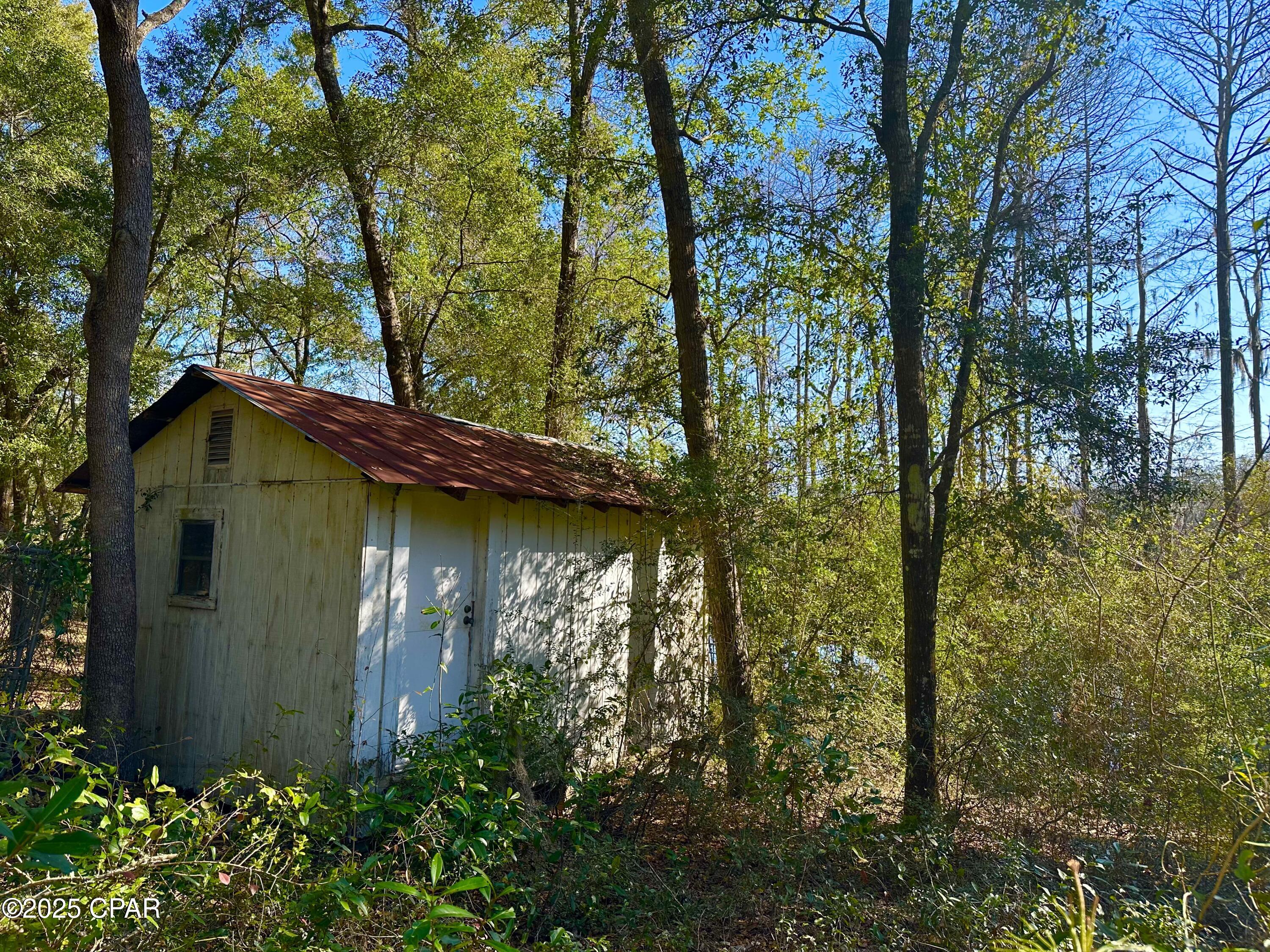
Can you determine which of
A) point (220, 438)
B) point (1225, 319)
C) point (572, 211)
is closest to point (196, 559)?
point (220, 438)

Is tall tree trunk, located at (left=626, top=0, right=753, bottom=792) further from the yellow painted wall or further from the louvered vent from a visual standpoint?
the louvered vent

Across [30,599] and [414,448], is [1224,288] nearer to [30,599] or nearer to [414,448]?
[414,448]

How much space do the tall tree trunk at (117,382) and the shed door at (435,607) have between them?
8.59 ft

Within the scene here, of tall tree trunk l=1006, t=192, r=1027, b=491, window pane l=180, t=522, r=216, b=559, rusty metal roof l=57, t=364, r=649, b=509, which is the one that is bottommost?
window pane l=180, t=522, r=216, b=559

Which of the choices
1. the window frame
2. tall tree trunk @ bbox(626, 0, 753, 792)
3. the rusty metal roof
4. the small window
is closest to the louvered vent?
the rusty metal roof

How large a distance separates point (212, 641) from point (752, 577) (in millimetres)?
5067

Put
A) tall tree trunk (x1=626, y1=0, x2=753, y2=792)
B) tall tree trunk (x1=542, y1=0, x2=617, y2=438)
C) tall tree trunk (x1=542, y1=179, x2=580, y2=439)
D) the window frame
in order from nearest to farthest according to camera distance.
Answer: the window frame
tall tree trunk (x1=626, y1=0, x2=753, y2=792)
tall tree trunk (x1=542, y1=0, x2=617, y2=438)
tall tree trunk (x1=542, y1=179, x2=580, y2=439)

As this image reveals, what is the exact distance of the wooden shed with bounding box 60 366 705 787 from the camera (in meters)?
6.52

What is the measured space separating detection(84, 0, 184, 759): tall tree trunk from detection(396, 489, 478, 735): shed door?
2.62 m

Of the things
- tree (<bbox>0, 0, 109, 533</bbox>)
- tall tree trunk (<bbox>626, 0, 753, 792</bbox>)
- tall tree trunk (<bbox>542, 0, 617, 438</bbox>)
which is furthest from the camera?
tree (<bbox>0, 0, 109, 533</bbox>)

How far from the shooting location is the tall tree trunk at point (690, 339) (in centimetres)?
754

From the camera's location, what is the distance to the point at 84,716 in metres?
7.10

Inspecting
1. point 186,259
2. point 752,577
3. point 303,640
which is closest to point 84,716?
point 303,640

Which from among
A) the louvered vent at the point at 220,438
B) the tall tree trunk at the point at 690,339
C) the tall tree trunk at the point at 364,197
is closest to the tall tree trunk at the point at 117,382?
the louvered vent at the point at 220,438
